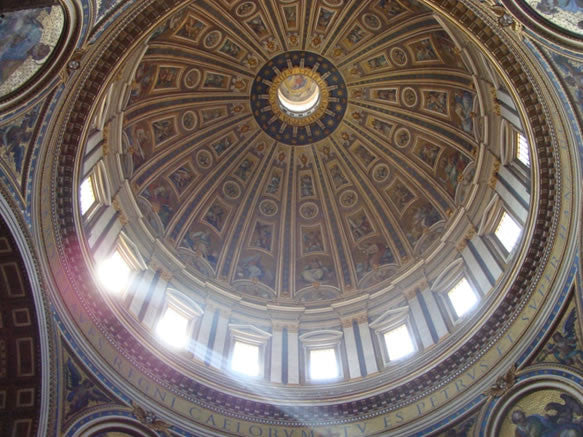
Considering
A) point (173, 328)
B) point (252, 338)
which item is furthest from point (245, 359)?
point (173, 328)

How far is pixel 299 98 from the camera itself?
30.1m

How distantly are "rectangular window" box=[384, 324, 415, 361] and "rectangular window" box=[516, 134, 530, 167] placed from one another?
254 inches

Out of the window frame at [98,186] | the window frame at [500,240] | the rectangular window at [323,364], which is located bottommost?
the rectangular window at [323,364]

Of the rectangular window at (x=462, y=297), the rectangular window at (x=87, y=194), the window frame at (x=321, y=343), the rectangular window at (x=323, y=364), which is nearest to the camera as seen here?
the rectangular window at (x=87, y=194)

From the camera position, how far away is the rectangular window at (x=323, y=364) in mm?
19609

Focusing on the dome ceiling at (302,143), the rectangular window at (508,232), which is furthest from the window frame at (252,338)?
the rectangular window at (508,232)

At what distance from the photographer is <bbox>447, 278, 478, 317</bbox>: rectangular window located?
18.9 meters

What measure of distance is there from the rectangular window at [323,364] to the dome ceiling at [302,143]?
351 cm

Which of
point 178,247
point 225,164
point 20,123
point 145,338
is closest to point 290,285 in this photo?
point 178,247

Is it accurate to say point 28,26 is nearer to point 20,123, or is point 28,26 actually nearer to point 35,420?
point 20,123

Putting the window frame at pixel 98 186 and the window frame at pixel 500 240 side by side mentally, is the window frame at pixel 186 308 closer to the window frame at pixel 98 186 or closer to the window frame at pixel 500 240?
the window frame at pixel 98 186

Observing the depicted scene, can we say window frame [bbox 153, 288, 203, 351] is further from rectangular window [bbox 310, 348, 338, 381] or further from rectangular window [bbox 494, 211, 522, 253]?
rectangular window [bbox 494, 211, 522, 253]

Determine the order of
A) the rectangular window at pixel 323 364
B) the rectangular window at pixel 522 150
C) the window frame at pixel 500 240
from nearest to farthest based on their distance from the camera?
1. the window frame at pixel 500 240
2. the rectangular window at pixel 522 150
3. the rectangular window at pixel 323 364

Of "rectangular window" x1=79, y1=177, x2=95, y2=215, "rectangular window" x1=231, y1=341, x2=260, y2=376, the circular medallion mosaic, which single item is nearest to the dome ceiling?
the circular medallion mosaic
